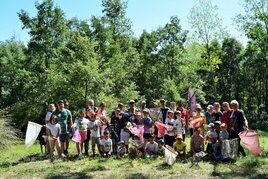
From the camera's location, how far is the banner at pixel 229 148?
10.6 meters

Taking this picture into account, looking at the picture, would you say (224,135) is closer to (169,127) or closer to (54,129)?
(169,127)

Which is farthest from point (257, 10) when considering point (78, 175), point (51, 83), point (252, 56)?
point (252, 56)

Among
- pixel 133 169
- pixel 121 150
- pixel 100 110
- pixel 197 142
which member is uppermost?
pixel 100 110

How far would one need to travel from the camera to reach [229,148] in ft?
34.8

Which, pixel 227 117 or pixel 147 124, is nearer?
pixel 227 117

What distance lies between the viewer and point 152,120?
1220 centimetres

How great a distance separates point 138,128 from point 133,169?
2134 millimetres

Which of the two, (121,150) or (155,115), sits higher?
(155,115)

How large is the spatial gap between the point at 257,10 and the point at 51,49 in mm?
17214

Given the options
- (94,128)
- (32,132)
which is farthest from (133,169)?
(32,132)

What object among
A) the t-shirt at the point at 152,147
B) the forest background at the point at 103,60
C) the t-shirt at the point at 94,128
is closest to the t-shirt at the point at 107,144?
the t-shirt at the point at 94,128

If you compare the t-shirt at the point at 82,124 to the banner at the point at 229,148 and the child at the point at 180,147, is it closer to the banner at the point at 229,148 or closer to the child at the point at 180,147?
the child at the point at 180,147

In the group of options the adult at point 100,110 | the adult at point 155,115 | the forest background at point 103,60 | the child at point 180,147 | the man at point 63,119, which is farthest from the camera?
the forest background at point 103,60

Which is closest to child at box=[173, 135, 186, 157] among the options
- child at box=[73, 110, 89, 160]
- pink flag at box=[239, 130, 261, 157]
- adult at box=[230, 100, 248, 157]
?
adult at box=[230, 100, 248, 157]
